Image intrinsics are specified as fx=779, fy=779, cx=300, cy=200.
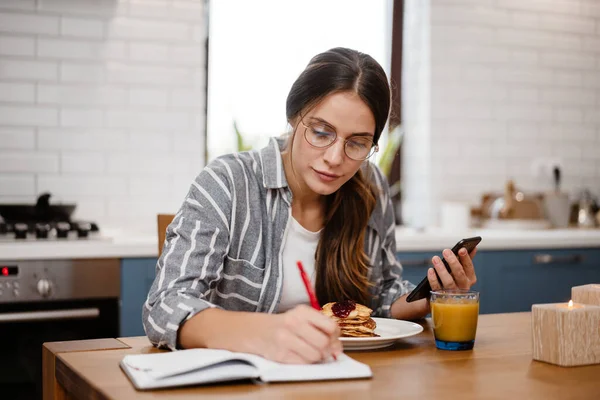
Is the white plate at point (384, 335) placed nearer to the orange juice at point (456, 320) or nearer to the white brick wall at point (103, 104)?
the orange juice at point (456, 320)

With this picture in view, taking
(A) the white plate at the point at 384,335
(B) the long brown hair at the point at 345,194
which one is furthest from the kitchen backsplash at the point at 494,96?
(A) the white plate at the point at 384,335

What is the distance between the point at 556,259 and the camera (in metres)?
3.72

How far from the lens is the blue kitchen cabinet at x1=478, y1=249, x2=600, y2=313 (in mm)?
3623

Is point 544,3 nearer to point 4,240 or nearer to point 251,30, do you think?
point 251,30

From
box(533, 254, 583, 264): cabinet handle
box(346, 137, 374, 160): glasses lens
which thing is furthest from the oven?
box(533, 254, 583, 264): cabinet handle

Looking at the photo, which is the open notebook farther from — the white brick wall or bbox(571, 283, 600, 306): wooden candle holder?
the white brick wall

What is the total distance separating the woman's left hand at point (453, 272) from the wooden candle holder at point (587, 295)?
24cm

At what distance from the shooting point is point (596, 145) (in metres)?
4.64

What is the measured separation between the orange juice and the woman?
21cm

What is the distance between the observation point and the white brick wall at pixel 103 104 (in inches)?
134

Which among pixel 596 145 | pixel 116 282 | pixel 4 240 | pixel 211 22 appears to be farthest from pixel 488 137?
pixel 4 240

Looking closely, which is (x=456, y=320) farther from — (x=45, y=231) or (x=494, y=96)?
(x=494, y=96)

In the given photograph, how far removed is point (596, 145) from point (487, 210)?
94 cm

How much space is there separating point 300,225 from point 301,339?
810 millimetres
